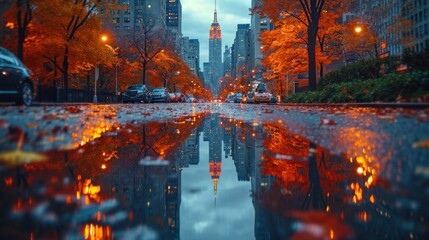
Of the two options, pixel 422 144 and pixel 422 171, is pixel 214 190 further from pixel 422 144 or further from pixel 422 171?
pixel 422 144

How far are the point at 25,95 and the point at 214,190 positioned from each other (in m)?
15.2

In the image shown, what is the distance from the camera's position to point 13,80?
15.1 m

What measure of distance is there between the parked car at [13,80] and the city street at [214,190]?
10879 mm

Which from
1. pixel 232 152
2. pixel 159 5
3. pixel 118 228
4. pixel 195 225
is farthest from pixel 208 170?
pixel 159 5

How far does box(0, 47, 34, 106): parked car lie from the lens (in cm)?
1476

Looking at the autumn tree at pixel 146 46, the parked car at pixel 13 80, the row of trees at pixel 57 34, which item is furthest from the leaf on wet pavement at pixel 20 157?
the autumn tree at pixel 146 46

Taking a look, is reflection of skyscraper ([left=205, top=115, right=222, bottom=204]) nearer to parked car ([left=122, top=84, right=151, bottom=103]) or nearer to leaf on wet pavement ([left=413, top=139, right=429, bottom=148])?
leaf on wet pavement ([left=413, top=139, right=429, bottom=148])

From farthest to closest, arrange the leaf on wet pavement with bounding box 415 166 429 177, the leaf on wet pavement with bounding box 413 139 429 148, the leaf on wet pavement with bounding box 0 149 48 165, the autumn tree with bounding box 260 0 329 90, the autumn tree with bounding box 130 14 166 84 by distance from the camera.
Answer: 1. the autumn tree with bounding box 130 14 166 84
2. the autumn tree with bounding box 260 0 329 90
3. the leaf on wet pavement with bounding box 413 139 429 148
4. the leaf on wet pavement with bounding box 0 149 48 165
5. the leaf on wet pavement with bounding box 415 166 429 177

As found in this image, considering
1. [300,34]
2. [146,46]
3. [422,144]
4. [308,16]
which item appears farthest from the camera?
[146,46]

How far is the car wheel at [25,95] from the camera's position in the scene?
15.8 metres

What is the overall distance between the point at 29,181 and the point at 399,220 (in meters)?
2.58

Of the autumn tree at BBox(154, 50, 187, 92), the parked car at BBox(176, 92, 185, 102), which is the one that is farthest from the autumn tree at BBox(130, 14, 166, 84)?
the parked car at BBox(176, 92, 185, 102)

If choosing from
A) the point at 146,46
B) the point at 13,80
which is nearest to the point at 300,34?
the point at 13,80

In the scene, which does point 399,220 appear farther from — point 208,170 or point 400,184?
point 208,170
